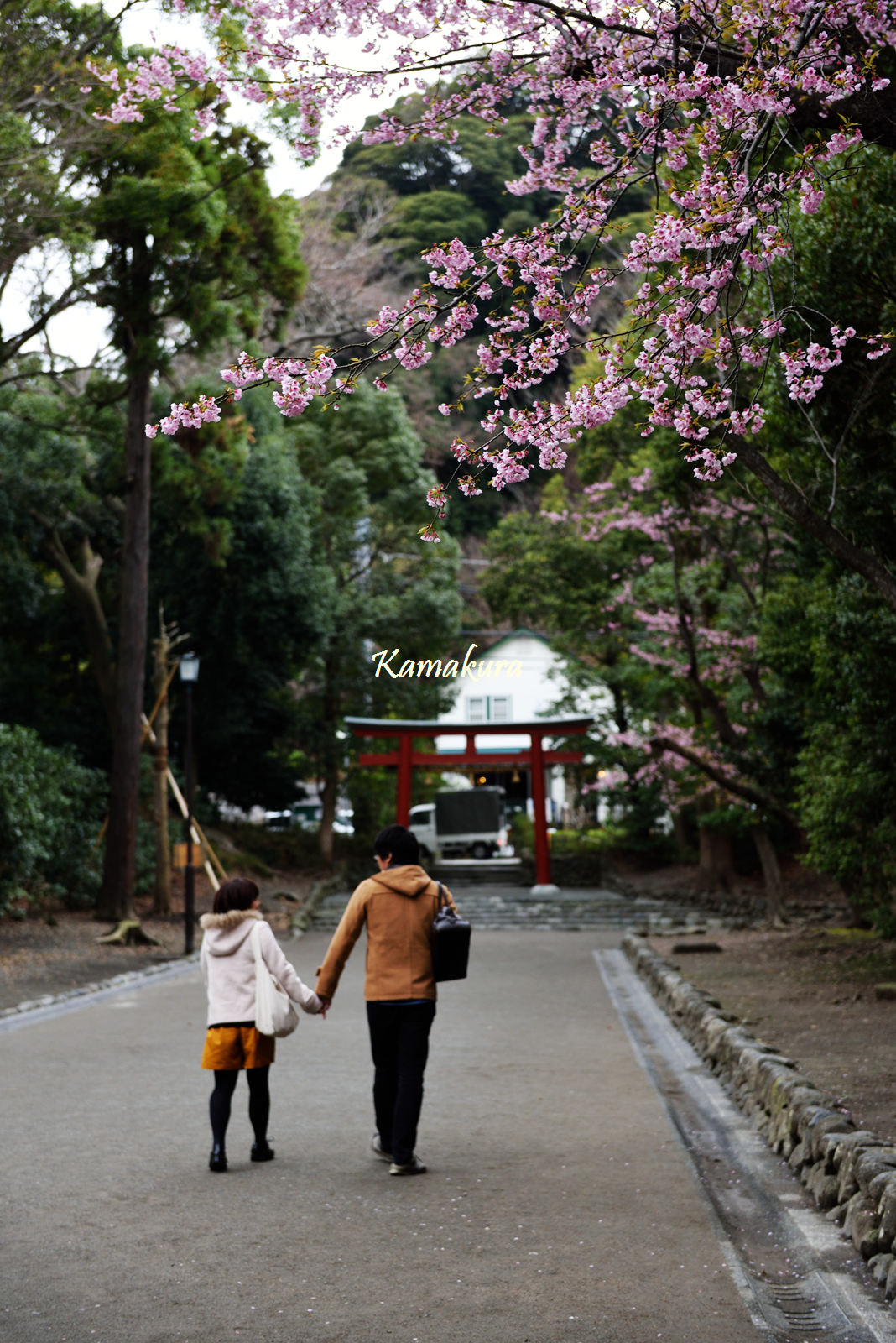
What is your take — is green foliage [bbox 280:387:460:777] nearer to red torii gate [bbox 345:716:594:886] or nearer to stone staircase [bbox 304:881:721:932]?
red torii gate [bbox 345:716:594:886]

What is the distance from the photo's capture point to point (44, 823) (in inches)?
754

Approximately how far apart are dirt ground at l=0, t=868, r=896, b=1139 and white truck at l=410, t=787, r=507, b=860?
1330cm

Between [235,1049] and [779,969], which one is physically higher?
[235,1049]

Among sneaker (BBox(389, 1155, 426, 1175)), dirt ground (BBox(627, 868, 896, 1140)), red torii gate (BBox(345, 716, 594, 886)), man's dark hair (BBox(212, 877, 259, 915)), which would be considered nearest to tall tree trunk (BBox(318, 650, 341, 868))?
red torii gate (BBox(345, 716, 594, 886))

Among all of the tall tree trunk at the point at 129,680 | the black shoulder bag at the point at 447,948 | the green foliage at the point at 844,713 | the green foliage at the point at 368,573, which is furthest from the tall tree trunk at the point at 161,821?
the black shoulder bag at the point at 447,948

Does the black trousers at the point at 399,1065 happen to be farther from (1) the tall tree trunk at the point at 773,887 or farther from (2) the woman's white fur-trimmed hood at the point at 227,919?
(1) the tall tree trunk at the point at 773,887

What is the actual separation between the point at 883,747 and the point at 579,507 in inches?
826

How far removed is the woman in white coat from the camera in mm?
6410

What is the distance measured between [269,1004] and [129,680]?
48.7 ft

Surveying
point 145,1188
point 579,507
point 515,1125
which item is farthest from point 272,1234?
point 579,507

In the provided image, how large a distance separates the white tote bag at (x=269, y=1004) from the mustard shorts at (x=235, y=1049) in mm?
59

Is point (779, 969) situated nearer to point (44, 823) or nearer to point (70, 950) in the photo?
point (70, 950)

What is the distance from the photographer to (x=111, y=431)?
21.3 meters

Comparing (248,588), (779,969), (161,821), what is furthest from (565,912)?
(779,969)
